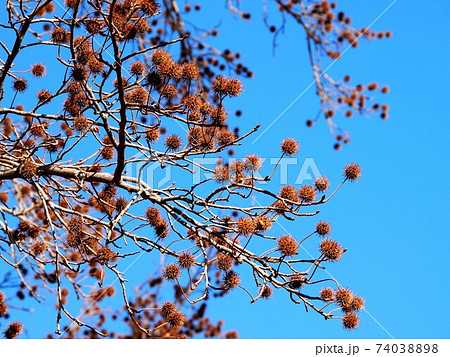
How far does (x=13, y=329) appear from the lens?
13.1 ft

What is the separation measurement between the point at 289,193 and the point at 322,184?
0.20m

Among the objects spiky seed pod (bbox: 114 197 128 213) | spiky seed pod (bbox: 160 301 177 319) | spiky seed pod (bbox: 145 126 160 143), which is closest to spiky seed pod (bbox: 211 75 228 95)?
spiky seed pod (bbox: 145 126 160 143)

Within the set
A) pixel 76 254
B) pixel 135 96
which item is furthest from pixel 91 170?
pixel 76 254

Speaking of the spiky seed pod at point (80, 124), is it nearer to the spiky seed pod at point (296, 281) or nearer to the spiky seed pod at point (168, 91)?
the spiky seed pod at point (168, 91)

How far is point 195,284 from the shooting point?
3.31 metres

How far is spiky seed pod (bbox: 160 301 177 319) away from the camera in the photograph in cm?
342

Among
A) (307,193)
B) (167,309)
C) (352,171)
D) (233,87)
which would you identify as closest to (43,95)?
(233,87)

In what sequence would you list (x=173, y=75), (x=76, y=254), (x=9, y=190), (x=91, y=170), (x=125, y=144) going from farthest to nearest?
(x=9, y=190) → (x=76, y=254) → (x=91, y=170) → (x=125, y=144) → (x=173, y=75)

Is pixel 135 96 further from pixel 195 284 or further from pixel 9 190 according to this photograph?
pixel 9 190

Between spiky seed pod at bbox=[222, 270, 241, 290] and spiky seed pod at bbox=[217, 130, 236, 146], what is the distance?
2.46 feet

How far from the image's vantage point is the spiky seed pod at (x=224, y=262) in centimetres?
345

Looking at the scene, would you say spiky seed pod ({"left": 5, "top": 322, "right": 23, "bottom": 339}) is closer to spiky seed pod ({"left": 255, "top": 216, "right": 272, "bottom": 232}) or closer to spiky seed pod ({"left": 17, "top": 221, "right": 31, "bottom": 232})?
spiky seed pod ({"left": 17, "top": 221, "right": 31, "bottom": 232})

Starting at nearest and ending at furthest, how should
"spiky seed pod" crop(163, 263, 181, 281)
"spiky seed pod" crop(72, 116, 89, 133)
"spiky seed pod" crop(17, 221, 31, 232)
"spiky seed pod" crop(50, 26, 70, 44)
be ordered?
"spiky seed pod" crop(163, 263, 181, 281) < "spiky seed pod" crop(72, 116, 89, 133) < "spiky seed pod" crop(50, 26, 70, 44) < "spiky seed pod" crop(17, 221, 31, 232)

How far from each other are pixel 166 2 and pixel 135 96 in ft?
9.81
